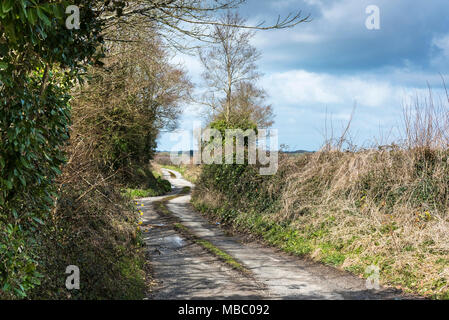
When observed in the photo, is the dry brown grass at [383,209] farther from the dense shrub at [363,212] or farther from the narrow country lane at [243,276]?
the narrow country lane at [243,276]

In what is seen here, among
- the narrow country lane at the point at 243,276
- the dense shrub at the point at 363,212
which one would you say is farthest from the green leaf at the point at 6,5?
the dense shrub at the point at 363,212

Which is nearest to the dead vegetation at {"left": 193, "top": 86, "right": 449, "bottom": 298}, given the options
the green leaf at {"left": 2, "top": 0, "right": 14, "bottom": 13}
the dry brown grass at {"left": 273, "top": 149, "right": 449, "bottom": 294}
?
the dry brown grass at {"left": 273, "top": 149, "right": 449, "bottom": 294}

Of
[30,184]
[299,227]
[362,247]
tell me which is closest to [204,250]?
[299,227]

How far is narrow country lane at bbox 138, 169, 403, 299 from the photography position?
6684mm

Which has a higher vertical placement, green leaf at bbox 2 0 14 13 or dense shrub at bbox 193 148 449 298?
green leaf at bbox 2 0 14 13

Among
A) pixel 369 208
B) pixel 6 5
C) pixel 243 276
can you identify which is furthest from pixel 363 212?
pixel 6 5

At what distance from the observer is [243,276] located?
7789mm

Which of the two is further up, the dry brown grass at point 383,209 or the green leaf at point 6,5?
the green leaf at point 6,5

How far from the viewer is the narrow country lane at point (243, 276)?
6.68 metres

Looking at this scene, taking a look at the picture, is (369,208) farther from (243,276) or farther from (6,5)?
(6,5)

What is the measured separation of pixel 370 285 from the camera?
23.8 ft

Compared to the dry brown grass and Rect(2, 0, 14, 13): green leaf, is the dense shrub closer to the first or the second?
the dry brown grass

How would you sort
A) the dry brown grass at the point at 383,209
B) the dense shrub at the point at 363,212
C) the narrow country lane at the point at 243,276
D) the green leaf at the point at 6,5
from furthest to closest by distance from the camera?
the dense shrub at the point at 363,212 → the dry brown grass at the point at 383,209 → the narrow country lane at the point at 243,276 → the green leaf at the point at 6,5

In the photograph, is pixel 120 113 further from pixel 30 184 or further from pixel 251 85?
pixel 251 85
